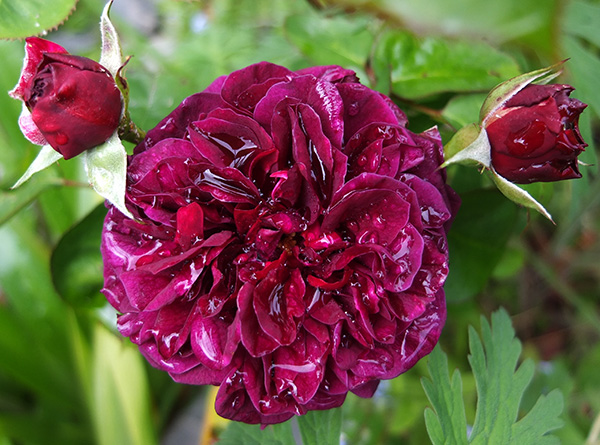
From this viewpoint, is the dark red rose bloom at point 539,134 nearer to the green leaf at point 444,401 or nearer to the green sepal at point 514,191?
the green sepal at point 514,191

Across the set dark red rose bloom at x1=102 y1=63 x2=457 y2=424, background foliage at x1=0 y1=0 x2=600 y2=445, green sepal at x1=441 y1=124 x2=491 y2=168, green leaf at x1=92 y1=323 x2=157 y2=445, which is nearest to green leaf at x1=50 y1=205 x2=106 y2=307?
background foliage at x1=0 y1=0 x2=600 y2=445

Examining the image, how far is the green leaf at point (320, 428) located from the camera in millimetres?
500

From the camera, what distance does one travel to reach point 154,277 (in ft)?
1.41

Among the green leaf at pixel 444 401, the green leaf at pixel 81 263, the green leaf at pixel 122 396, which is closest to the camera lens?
the green leaf at pixel 444 401

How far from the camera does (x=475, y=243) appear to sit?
0.60 meters

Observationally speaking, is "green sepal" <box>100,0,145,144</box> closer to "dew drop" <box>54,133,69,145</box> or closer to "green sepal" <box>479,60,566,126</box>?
"dew drop" <box>54,133,69,145</box>

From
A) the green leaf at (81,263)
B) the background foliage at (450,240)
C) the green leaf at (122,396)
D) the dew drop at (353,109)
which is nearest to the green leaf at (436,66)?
the background foliage at (450,240)

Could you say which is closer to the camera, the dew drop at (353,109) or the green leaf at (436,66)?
the dew drop at (353,109)

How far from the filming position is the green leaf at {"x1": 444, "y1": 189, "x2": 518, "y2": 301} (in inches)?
22.8

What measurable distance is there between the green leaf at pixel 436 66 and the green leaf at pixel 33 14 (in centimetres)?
33

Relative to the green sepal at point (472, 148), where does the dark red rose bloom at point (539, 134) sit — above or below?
above

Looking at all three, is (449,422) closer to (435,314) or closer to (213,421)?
(435,314)

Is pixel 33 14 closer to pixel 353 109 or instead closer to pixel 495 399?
pixel 353 109

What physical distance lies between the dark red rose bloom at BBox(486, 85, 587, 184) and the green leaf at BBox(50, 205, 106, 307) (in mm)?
452
